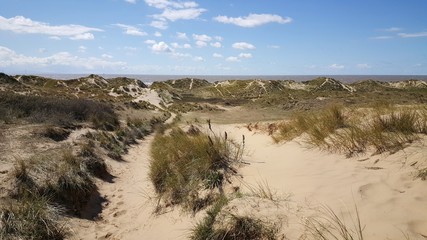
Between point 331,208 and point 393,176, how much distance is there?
46.7 inches

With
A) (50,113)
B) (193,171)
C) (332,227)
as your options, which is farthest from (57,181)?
(50,113)

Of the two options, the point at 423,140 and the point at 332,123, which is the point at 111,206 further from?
the point at 423,140

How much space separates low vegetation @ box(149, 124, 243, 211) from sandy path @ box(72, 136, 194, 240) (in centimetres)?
32

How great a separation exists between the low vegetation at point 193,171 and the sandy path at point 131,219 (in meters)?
0.32

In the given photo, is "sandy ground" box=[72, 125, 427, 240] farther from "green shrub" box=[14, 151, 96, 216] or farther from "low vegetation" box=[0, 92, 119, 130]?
"low vegetation" box=[0, 92, 119, 130]

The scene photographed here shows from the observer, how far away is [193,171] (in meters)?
6.30

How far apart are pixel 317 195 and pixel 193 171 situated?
8.37ft

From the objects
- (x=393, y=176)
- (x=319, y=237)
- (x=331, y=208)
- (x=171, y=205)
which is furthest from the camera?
(x=171, y=205)

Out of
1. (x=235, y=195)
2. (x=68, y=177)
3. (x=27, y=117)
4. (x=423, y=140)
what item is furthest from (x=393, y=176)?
(x=27, y=117)

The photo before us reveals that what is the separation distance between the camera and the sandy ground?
3.66m

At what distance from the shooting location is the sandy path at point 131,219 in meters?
5.26

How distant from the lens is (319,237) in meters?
3.53

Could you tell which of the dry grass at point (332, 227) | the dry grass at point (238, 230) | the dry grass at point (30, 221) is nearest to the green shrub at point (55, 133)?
the dry grass at point (30, 221)

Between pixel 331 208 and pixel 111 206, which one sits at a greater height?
pixel 331 208
